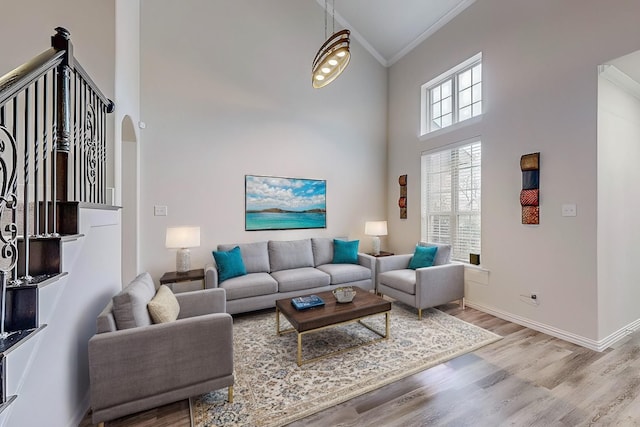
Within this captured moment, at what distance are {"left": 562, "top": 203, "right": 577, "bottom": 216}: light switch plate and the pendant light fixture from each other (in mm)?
2648

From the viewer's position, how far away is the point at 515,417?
1.78 metres

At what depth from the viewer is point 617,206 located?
9.09 feet

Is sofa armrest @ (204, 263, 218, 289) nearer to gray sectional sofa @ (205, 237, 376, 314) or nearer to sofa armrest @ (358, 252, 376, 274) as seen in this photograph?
gray sectional sofa @ (205, 237, 376, 314)

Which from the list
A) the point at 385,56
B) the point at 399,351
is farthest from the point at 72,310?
the point at 385,56

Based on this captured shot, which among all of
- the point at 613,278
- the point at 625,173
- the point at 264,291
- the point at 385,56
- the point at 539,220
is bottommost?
the point at 264,291

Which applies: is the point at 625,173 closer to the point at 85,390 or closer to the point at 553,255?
the point at 553,255

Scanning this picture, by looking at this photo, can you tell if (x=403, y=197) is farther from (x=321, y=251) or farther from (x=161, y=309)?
(x=161, y=309)

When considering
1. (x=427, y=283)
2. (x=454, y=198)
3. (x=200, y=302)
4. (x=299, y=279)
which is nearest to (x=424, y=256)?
(x=427, y=283)

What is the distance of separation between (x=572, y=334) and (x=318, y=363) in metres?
2.60

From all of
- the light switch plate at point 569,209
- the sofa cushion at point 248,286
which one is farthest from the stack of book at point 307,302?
the light switch plate at point 569,209

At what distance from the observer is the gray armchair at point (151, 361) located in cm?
159

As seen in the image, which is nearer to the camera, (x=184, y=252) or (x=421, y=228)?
(x=184, y=252)

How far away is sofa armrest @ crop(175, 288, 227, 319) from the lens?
242cm

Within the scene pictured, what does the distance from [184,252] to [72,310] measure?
204 centimetres
